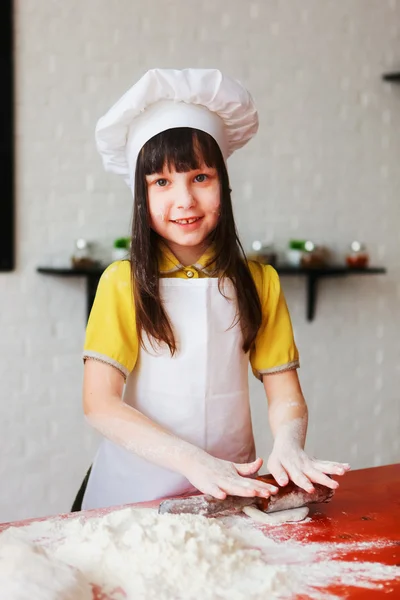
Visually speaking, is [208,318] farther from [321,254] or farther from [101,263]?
[321,254]

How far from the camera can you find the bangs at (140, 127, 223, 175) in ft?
4.34

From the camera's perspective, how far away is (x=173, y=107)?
135 cm

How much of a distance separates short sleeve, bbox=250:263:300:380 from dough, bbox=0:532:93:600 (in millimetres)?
712

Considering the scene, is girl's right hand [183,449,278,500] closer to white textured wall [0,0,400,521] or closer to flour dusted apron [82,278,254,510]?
flour dusted apron [82,278,254,510]

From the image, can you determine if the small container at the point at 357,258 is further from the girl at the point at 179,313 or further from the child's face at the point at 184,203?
the child's face at the point at 184,203

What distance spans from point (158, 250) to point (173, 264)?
0.14 feet

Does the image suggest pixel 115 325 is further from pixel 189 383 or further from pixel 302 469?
pixel 302 469

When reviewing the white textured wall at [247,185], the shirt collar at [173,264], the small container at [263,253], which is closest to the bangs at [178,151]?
the shirt collar at [173,264]

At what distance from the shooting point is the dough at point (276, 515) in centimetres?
111

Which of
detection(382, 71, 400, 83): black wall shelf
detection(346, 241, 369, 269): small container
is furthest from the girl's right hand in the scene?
detection(382, 71, 400, 83): black wall shelf

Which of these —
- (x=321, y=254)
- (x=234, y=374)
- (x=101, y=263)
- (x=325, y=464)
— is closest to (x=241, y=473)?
(x=325, y=464)

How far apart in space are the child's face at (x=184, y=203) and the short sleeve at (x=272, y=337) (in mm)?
216

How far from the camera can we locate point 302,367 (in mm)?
2979

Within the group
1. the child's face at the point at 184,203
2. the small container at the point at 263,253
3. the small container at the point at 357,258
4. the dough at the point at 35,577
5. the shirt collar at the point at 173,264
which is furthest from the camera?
the small container at the point at 357,258
